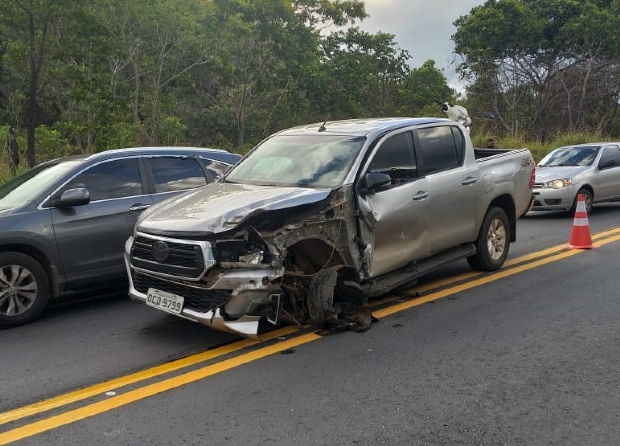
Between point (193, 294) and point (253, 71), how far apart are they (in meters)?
20.5

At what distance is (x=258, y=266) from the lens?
188 inches

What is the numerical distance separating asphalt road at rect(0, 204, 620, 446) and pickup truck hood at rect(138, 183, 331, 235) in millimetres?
1005

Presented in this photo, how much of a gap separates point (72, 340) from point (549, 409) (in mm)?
3873

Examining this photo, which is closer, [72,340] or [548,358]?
[548,358]

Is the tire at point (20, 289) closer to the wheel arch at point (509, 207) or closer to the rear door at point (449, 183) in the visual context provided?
the rear door at point (449, 183)

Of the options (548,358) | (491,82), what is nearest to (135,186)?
(548,358)

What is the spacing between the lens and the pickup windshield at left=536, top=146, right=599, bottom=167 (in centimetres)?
1334

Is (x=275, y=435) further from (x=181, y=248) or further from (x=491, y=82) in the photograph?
(x=491, y=82)

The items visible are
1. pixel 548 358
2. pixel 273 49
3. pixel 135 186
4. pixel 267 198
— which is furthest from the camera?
pixel 273 49

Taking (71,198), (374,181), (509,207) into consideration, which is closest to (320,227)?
(374,181)

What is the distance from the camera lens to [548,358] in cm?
471

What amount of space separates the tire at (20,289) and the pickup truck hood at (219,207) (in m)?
1.33

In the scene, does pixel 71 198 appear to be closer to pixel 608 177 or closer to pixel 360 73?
pixel 608 177

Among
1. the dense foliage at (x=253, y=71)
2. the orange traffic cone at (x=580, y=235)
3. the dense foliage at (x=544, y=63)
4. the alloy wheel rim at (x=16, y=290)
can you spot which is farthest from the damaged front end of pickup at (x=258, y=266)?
the dense foliage at (x=544, y=63)
